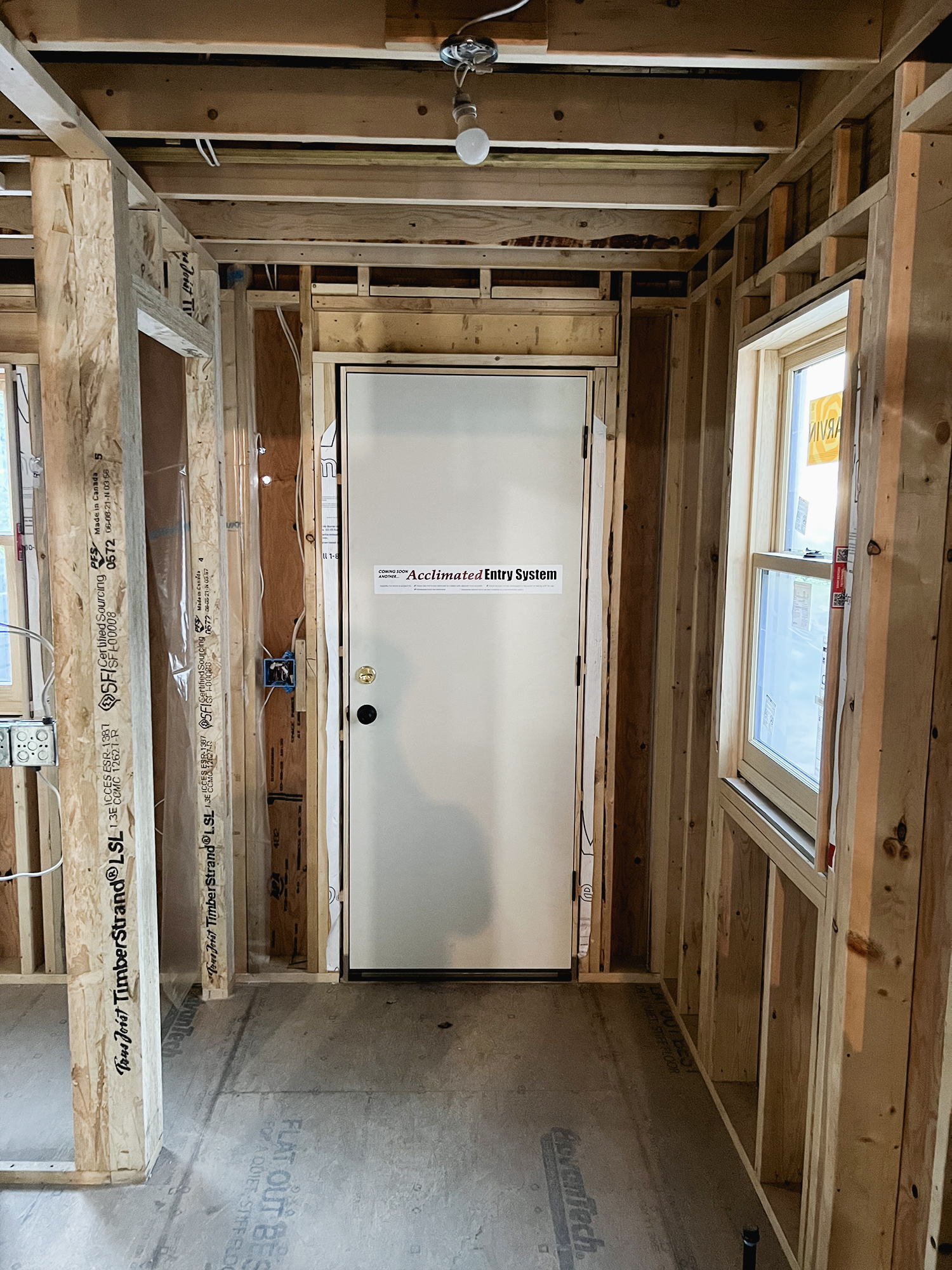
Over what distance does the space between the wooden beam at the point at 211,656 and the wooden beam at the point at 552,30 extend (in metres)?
1.09

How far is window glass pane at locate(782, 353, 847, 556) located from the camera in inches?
77.7

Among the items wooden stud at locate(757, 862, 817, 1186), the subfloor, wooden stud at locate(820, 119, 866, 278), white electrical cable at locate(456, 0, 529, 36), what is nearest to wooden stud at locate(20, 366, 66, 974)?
the subfloor

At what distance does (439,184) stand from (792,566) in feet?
4.76

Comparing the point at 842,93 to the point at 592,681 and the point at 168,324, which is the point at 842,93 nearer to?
the point at 168,324

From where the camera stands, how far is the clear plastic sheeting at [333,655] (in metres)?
2.90

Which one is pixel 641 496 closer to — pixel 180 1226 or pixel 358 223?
pixel 358 223

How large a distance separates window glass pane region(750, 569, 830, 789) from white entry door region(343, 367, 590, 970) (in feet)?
2.61

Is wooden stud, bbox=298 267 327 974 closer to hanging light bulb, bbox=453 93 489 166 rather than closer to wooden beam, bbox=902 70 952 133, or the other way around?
hanging light bulb, bbox=453 93 489 166

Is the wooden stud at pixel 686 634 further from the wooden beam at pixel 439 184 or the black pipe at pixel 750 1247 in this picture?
the black pipe at pixel 750 1247

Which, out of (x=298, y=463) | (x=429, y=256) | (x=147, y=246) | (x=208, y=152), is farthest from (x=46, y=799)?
(x=429, y=256)

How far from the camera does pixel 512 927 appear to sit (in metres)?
3.07

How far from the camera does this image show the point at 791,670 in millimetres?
2184

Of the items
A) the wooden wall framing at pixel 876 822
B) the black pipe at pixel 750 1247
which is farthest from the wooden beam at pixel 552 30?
the black pipe at pixel 750 1247

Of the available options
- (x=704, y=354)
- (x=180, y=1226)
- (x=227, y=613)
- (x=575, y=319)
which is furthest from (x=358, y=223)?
(x=180, y=1226)
